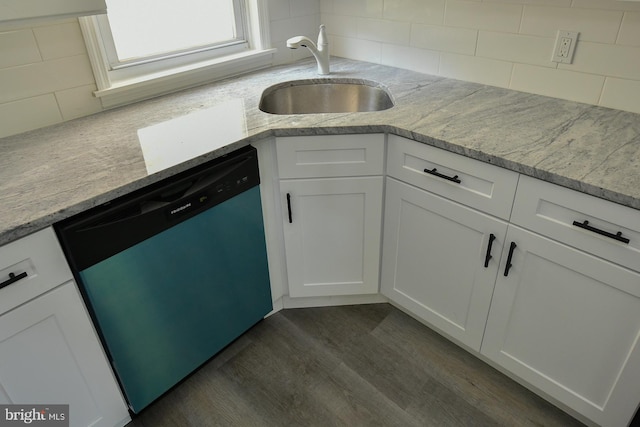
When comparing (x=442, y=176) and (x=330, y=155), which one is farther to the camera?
(x=330, y=155)

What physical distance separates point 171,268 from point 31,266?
39cm

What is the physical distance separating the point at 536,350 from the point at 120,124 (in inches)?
66.9

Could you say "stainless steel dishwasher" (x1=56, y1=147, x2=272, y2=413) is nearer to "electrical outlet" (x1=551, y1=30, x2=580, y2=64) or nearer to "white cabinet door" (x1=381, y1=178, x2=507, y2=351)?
"white cabinet door" (x1=381, y1=178, x2=507, y2=351)

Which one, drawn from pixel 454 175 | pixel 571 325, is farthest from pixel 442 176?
pixel 571 325

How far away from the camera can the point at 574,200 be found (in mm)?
1151

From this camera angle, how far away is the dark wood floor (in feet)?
5.02

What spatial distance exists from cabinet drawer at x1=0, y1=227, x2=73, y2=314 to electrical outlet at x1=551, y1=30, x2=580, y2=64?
1791 millimetres

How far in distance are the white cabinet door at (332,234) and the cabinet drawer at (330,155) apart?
4cm

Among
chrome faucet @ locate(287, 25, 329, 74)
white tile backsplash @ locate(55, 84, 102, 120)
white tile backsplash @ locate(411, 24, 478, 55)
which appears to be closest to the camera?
white tile backsplash @ locate(55, 84, 102, 120)

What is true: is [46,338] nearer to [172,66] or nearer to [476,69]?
[172,66]

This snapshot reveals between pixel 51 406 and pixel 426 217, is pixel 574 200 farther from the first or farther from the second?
pixel 51 406

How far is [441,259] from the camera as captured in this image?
159cm

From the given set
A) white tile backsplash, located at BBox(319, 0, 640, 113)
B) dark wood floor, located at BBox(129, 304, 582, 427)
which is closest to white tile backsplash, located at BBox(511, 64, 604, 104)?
white tile backsplash, located at BBox(319, 0, 640, 113)

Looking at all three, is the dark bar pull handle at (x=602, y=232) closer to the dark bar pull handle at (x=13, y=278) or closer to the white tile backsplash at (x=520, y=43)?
the white tile backsplash at (x=520, y=43)
